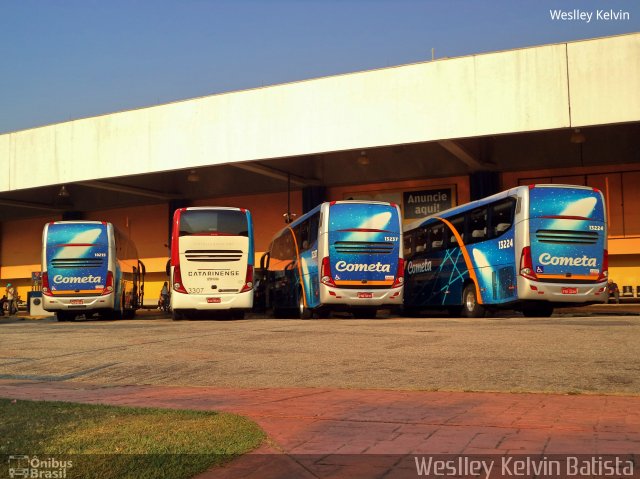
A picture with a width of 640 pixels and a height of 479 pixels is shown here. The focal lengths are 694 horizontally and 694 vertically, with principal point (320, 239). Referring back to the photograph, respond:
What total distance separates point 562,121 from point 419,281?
286 inches

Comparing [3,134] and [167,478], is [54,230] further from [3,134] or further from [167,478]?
[167,478]

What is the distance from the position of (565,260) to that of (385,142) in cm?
1065

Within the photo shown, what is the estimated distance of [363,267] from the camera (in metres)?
19.2

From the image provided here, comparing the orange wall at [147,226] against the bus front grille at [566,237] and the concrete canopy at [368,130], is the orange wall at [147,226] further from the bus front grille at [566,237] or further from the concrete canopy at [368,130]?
the bus front grille at [566,237]

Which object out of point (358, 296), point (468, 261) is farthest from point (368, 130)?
point (358, 296)

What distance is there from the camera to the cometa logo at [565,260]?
16.5 metres

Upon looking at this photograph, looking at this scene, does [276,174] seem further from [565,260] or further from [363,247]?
[565,260]

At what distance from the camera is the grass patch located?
145 inches

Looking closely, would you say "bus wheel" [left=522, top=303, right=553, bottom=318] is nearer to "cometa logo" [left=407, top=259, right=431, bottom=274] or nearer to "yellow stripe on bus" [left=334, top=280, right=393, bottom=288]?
"yellow stripe on bus" [left=334, top=280, right=393, bottom=288]

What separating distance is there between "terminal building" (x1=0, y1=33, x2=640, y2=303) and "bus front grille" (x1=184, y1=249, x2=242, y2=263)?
27.0 ft

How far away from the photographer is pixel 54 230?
2300 centimetres

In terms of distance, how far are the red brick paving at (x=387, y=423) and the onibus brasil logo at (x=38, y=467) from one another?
29.9 inches

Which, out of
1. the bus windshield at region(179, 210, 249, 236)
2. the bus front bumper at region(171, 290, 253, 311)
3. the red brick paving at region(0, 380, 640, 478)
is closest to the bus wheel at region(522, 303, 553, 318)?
the bus front bumper at region(171, 290, 253, 311)

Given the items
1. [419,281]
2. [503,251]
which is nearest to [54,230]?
[419,281]
